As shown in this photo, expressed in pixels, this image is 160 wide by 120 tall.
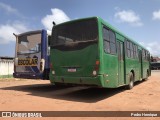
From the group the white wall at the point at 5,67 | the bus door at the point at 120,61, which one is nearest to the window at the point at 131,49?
the bus door at the point at 120,61

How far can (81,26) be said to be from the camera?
35.2ft

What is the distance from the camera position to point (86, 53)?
33.9ft

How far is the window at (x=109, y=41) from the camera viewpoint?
34.8ft

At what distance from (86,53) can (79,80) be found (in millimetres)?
1172

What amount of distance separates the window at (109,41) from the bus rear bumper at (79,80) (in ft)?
4.66

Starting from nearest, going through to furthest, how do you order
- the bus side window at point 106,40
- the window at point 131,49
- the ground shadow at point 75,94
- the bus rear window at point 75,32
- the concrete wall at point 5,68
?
the bus rear window at point 75,32 < the bus side window at point 106,40 < the ground shadow at point 75,94 < the window at point 131,49 < the concrete wall at point 5,68

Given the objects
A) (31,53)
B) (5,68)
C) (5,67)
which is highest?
(31,53)

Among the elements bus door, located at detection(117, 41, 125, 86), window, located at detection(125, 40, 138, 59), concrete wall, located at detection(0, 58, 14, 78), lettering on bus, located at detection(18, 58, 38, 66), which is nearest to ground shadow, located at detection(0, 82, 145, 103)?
bus door, located at detection(117, 41, 125, 86)

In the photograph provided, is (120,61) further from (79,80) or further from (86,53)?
(79,80)

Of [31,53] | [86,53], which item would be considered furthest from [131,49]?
[31,53]

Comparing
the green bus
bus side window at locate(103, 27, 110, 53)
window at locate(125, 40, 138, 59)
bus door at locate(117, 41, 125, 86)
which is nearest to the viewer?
the green bus

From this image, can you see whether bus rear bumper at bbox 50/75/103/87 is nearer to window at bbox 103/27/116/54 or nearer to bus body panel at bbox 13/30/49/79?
window at bbox 103/27/116/54

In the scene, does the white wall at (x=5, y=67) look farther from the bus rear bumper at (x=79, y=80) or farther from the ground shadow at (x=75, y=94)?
the bus rear bumper at (x=79, y=80)

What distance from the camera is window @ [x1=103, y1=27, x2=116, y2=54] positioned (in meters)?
10.6
